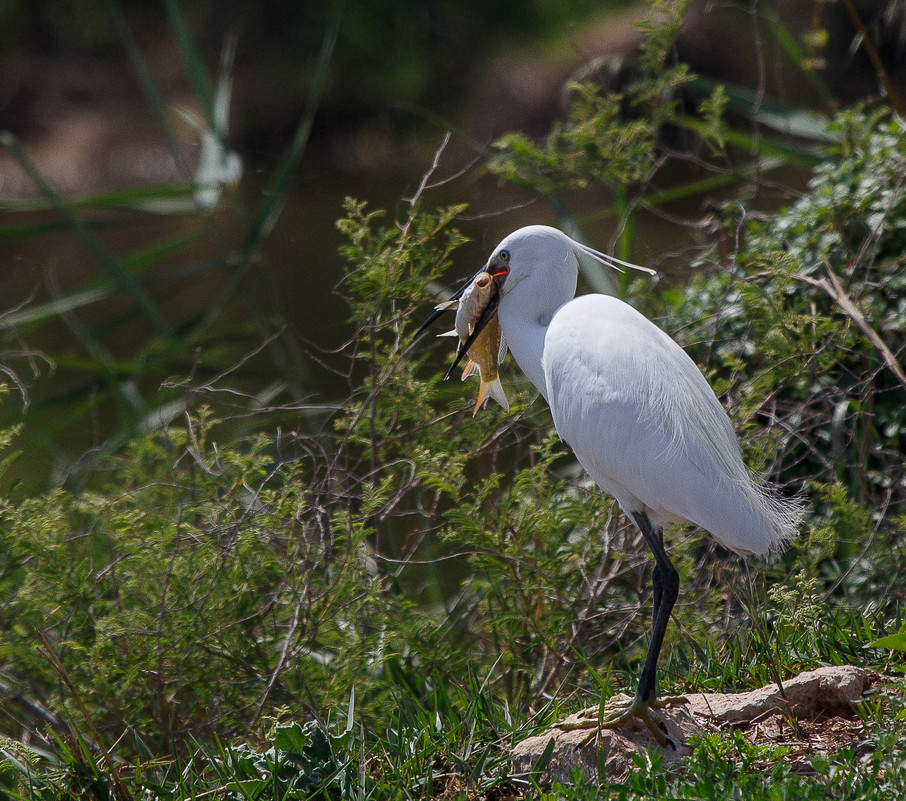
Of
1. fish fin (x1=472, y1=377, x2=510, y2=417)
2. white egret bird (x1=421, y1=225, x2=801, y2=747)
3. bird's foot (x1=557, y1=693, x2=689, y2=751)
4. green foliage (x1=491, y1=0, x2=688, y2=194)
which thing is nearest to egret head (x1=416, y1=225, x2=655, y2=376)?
white egret bird (x1=421, y1=225, x2=801, y2=747)

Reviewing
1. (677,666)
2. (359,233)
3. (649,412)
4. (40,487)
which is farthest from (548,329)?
(40,487)

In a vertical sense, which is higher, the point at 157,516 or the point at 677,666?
the point at 157,516

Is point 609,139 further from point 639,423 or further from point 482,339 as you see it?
point 639,423

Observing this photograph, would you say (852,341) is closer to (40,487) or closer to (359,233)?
(359,233)

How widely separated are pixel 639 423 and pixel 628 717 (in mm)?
729

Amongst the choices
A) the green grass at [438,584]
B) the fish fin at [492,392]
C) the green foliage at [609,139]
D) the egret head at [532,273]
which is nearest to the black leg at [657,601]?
the green grass at [438,584]

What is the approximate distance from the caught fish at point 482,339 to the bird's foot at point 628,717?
0.90m

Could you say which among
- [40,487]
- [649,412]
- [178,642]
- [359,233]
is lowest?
[40,487]

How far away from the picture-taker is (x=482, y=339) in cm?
296

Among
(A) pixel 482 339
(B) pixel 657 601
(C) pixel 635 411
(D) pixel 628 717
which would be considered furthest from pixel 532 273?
(D) pixel 628 717

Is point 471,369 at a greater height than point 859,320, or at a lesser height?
greater

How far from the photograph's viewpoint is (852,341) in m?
3.51

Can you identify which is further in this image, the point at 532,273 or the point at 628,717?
the point at 532,273

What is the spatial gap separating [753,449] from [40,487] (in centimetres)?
308
